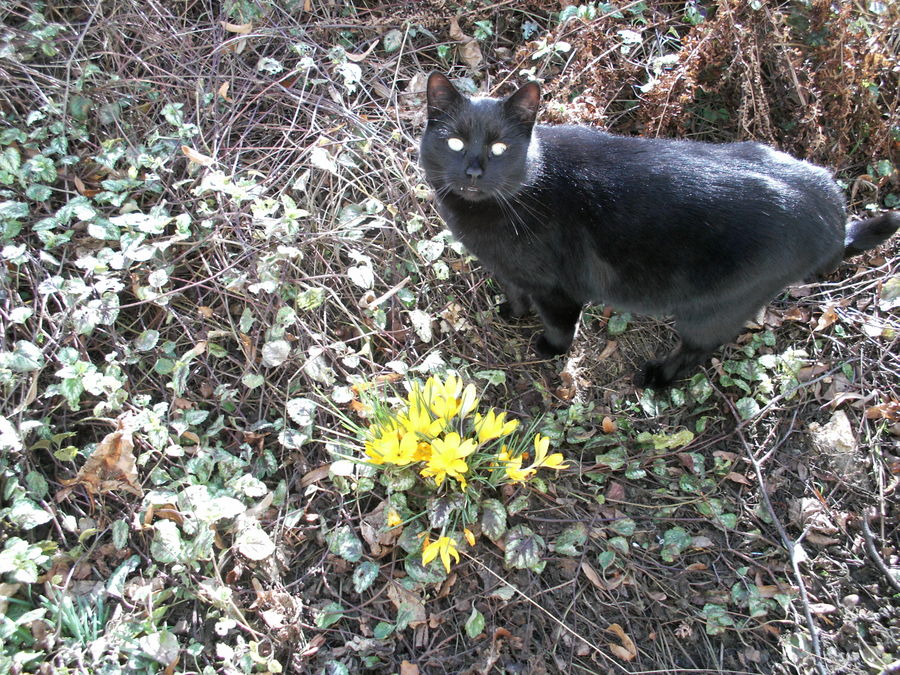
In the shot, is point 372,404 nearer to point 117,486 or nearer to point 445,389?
point 445,389

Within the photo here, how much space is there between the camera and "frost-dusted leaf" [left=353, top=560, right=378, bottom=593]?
7.04 feet

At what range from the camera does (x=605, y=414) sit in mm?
2592

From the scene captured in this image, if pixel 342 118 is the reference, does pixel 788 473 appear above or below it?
below

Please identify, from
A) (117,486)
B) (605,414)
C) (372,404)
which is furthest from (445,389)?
(117,486)

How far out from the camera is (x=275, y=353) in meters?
2.37

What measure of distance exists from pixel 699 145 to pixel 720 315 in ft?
2.03

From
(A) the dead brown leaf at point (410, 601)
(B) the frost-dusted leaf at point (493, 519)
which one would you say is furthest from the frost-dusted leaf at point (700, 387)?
(A) the dead brown leaf at point (410, 601)

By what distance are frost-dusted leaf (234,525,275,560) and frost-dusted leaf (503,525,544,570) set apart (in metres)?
0.79

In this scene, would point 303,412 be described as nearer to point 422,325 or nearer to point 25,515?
point 422,325

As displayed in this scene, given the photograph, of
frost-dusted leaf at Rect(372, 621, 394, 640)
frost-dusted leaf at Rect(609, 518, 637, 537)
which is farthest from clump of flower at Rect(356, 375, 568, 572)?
frost-dusted leaf at Rect(609, 518, 637, 537)

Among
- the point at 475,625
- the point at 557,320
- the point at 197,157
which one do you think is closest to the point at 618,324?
the point at 557,320

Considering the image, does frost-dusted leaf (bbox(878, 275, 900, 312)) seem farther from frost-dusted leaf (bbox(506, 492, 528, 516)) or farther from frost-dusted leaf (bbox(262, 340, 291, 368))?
frost-dusted leaf (bbox(262, 340, 291, 368))

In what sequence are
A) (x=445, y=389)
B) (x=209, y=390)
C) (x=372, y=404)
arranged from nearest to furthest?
(x=445, y=389)
(x=372, y=404)
(x=209, y=390)

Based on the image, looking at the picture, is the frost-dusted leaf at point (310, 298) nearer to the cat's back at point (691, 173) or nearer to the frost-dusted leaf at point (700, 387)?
the cat's back at point (691, 173)
